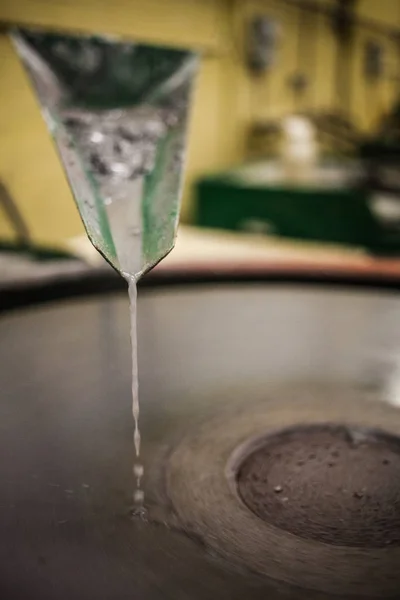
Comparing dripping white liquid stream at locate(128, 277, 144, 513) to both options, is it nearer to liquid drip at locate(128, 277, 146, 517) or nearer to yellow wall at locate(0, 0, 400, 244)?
liquid drip at locate(128, 277, 146, 517)

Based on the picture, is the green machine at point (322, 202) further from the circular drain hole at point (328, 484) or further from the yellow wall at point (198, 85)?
the circular drain hole at point (328, 484)

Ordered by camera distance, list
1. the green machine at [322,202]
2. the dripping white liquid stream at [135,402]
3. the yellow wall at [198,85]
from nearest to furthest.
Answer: the dripping white liquid stream at [135,402] < the yellow wall at [198,85] < the green machine at [322,202]

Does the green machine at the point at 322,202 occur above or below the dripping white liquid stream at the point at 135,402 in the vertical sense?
above

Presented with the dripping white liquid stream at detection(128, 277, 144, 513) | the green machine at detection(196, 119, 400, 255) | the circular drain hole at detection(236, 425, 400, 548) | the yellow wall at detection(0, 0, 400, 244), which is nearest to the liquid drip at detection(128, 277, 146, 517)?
the dripping white liquid stream at detection(128, 277, 144, 513)

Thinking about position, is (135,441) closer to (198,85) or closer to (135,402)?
(135,402)

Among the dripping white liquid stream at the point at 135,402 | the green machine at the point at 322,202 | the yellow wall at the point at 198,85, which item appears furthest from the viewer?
the green machine at the point at 322,202

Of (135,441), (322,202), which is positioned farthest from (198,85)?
(135,441)

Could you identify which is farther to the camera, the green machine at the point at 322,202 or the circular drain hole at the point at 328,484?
the green machine at the point at 322,202

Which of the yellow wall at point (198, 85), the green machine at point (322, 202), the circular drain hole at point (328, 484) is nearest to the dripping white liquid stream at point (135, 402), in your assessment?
the circular drain hole at point (328, 484)

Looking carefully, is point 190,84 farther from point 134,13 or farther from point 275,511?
point 134,13
